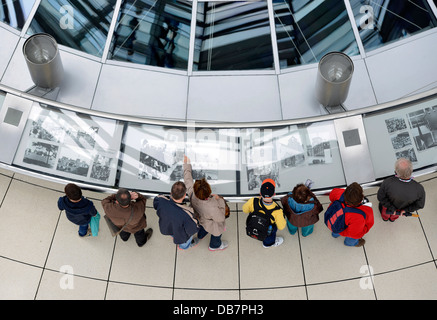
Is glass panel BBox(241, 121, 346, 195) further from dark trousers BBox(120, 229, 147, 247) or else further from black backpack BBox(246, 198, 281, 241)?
dark trousers BBox(120, 229, 147, 247)

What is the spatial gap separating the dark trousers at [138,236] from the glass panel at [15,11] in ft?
17.9

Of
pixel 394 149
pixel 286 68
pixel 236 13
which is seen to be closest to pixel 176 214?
pixel 394 149

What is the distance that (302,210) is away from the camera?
5.60 meters

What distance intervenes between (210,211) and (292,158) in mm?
1629

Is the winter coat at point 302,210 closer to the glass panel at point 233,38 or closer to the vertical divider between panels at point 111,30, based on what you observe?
the glass panel at point 233,38

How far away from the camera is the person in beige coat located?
5.30m

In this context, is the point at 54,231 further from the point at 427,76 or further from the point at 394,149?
the point at 427,76

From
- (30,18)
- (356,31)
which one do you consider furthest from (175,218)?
(30,18)

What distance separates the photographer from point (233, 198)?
6.38 metres

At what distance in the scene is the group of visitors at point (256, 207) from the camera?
533cm

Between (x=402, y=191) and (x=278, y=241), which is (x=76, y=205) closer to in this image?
(x=278, y=241)

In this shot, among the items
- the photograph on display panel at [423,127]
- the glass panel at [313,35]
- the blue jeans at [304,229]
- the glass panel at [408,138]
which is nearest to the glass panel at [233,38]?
the glass panel at [313,35]

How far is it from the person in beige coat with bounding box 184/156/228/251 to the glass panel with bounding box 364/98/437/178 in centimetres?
248
